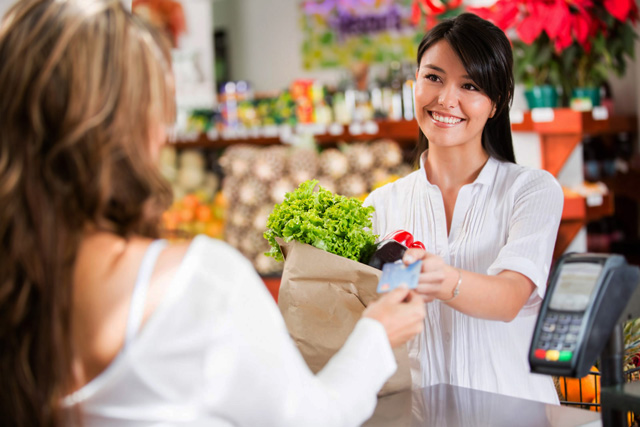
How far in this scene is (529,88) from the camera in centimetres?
439

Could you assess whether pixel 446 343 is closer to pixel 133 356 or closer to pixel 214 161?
pixel 133 356

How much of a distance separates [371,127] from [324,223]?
12.2 feet

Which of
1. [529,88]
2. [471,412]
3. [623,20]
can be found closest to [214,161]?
[529,88]

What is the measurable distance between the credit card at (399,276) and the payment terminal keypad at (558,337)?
0.80ft

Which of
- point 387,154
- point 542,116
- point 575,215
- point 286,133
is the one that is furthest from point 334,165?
point 575,215

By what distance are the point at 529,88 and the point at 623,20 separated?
2.04 ft

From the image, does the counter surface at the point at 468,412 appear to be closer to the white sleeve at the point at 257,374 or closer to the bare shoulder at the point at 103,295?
the white sleeve at the point at 257,374

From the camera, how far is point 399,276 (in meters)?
1.35

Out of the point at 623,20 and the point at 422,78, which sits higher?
the point at 623,20

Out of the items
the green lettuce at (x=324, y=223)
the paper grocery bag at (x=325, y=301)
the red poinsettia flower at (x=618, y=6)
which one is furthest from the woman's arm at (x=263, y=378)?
the red poinsettia flower at (x=618, y=6)

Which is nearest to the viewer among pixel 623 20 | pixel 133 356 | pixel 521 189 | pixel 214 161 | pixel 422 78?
pixel 133 356

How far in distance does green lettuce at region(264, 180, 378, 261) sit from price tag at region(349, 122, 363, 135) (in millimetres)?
3668

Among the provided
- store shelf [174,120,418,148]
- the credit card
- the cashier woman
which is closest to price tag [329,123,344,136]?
store shelf [174,120,418,148]

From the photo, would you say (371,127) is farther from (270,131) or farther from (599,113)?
(599,113)
